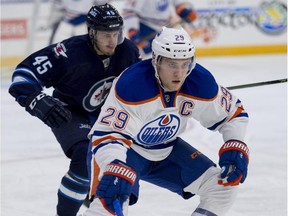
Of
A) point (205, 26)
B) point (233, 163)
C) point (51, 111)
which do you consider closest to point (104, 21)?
point (51, 111)

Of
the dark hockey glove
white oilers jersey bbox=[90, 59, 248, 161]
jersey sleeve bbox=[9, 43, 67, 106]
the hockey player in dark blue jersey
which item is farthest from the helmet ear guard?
white oilers jersey bbox=[90, 59, 248, 161]

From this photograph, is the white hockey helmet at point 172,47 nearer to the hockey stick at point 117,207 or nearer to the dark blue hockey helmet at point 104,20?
the hockey stick at point 117,207

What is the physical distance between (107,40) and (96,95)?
25 centimetres

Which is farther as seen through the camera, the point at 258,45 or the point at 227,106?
the point at 258,45

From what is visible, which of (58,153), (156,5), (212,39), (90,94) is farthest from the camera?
(212,39)

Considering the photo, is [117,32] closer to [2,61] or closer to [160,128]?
[160,128]

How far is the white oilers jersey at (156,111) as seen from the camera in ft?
8.93

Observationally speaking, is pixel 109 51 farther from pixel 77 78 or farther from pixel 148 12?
pixel 148 12

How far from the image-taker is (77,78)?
345 cm

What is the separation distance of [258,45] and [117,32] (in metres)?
5.37

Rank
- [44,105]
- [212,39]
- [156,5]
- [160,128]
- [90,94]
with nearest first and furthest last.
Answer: [160,128] → [44,105] → [90,94] → [156,5] → [212,39]

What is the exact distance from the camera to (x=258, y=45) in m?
8.56

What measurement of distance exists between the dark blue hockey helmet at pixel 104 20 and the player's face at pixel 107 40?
0.8 inches

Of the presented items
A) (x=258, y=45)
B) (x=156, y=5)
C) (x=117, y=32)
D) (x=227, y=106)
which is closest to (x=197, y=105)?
(x=227, y=106)
